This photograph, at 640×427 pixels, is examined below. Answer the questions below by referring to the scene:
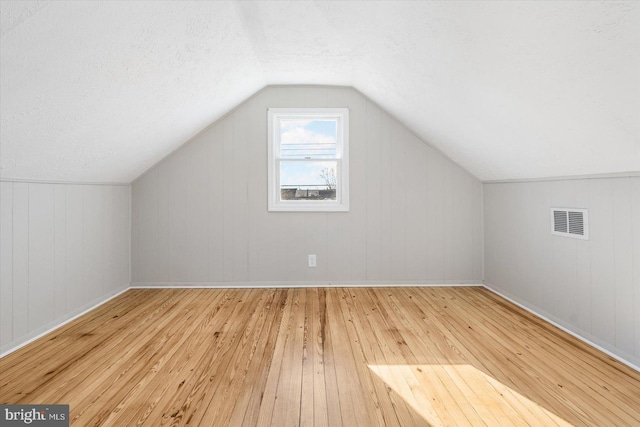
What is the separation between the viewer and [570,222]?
2379 mm

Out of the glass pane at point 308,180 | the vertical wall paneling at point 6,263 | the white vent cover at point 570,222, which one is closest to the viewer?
the vertical wall paneling at point 6,263

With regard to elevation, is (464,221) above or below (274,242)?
above

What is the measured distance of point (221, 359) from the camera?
197 cm

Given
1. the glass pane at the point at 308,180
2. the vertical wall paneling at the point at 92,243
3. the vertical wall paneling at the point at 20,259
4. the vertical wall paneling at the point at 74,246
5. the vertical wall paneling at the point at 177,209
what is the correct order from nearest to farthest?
the vertical wall paneling at the point at 20,259, the vertical wall paneling at the point at 74,246, the vertical wall paneling at the point at 92,243, the vertical wall paneling at the point at 177,209, the glass pane at the point at 308,180

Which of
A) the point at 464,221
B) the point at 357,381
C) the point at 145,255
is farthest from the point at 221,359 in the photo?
the point at 464,221

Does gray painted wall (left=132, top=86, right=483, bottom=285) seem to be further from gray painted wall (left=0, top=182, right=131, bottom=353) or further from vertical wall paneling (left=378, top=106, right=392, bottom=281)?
gray painted wall (left=0, top=182, right=131, bottom=353)

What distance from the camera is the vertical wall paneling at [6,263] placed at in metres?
2.03

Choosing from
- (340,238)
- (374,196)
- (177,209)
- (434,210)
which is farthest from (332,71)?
(177,209)

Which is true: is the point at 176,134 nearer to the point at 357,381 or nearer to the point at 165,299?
the point at 165,299

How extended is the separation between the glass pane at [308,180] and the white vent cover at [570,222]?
2.07m

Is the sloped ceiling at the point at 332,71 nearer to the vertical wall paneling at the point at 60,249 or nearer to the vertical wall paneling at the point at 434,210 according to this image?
the vertical wall paneling at the point at 60,249

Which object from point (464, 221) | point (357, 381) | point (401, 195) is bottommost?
point (357, 381)

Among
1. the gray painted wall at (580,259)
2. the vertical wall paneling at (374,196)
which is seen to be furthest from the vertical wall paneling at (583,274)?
the vertical wall paneling at (374,196)

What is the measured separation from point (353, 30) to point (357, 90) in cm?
126
